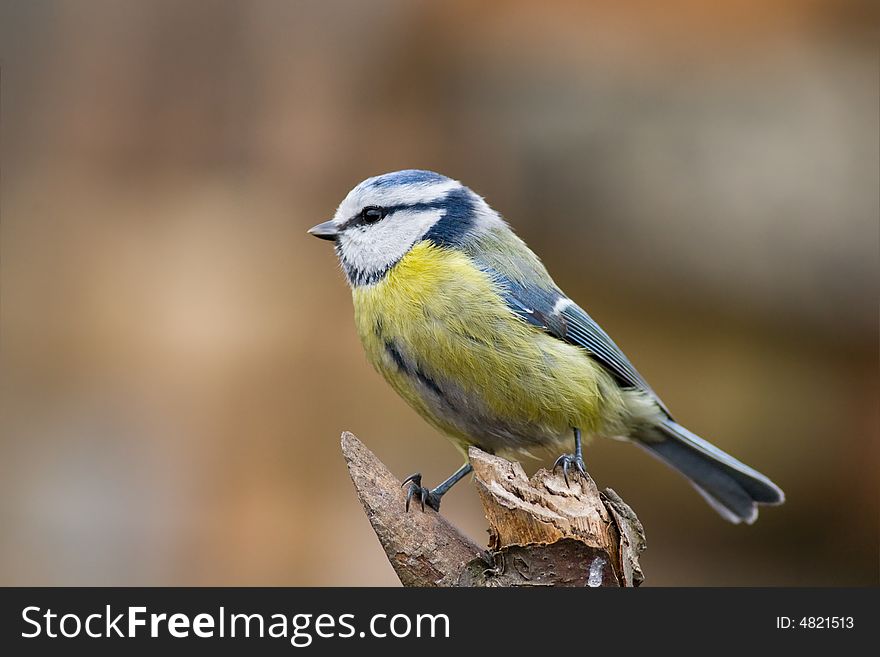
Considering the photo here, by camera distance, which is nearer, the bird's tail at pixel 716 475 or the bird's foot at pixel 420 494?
Answer: the bird's foot at pixel 420 494

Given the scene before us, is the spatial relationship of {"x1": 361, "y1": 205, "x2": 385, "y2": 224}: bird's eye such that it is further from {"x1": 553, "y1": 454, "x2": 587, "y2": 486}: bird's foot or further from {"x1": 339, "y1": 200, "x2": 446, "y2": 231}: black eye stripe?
{"x1": 553, "y1": 454, "x2": 587, "y2": 486}: bird's foot

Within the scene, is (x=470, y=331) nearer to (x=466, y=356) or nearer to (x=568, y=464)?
(x=466, y=356)

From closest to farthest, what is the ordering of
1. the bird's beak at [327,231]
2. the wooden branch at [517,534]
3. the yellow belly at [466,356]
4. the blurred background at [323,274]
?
the wooden branch at [517,534]
the yellow belly at [466,356]
the bird's beak at [327,231]
the blurred background at [323,274]

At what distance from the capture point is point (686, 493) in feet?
15.2

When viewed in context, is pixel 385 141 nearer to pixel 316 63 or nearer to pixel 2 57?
pixel 316 63

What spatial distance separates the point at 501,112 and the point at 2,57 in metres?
2.57

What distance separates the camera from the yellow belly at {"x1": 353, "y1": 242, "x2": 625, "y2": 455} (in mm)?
2336

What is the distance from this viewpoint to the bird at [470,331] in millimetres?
2342

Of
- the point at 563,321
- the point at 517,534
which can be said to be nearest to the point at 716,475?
the point at 563,321

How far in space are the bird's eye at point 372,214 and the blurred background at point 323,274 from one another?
191 centimetres

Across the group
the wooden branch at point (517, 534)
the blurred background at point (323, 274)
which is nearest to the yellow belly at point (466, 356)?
the wooden branch at point (517, 534)

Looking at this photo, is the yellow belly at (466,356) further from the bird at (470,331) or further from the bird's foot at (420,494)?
the bird's foot at (420,494)

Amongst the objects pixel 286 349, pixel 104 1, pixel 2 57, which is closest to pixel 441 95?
pixel 286 349

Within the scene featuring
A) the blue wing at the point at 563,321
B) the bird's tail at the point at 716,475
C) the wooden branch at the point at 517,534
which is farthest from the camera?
the bird's tail at the point at 716,475
